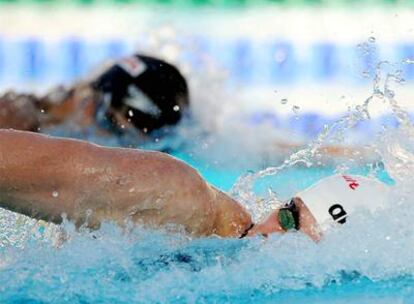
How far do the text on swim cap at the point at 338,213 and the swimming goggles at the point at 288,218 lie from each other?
0.08m

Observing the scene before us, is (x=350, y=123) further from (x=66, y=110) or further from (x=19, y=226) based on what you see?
(x=66, y=110)

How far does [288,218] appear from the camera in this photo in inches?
88.8

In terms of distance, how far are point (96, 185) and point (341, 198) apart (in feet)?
1.87

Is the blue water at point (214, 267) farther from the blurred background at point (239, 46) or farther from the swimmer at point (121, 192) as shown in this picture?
the blurred background at point (239, 46)

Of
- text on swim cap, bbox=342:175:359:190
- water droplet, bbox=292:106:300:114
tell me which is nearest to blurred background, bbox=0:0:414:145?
water droplet, bbox=292:106:300:114

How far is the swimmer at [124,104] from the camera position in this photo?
483 cm

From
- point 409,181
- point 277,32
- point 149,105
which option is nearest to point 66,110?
point 149,105

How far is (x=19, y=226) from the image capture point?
247 cm

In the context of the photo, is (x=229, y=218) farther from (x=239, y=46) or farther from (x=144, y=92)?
(x=239, y=46)

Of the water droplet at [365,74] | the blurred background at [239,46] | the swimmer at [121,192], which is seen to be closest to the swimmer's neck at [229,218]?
the swimmer at [121,192]

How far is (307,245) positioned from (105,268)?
0.43m

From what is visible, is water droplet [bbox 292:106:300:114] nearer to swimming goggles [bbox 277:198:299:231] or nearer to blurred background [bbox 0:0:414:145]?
blurred background [bbox 0:0:414:145]

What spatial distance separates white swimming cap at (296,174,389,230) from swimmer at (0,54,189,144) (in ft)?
8.40

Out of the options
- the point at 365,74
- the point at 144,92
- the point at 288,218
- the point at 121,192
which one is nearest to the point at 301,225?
the point at 288,218
